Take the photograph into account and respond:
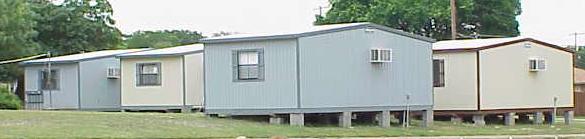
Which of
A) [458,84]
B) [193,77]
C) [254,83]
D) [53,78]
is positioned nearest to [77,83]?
[53,78]

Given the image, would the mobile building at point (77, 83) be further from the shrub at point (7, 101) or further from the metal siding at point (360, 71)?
the metal siding at point (360, 71)

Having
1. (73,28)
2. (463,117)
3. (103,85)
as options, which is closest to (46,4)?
(73,28)

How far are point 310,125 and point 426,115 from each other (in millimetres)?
4263

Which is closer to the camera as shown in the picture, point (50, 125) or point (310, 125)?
point (50, 125)

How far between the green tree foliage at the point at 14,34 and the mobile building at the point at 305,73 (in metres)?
22.3

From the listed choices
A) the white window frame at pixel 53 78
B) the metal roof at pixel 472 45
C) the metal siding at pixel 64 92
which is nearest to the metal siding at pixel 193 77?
the metal siding at pixel 64 92

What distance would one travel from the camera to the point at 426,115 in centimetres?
3416

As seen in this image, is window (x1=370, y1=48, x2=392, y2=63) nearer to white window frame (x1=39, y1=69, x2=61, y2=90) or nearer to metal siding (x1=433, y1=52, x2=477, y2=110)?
metal siding (x1=433, y1=52, x2=477, y2=110)

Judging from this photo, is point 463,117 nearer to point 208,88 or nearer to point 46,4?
point 208,88

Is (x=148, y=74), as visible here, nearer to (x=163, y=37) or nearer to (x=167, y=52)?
(x=167, y=52)

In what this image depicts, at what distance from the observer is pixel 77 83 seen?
44812mm

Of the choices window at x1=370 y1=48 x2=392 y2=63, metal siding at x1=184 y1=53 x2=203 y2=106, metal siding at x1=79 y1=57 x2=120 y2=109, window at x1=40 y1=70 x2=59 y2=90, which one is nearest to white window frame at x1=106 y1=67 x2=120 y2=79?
metal siding at x1=79 y1=57 x2=120 y2=109

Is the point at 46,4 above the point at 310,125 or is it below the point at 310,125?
above

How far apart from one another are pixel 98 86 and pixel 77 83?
0.92 metres
